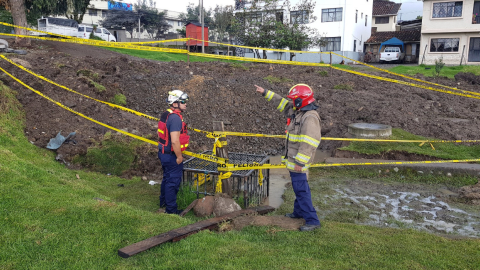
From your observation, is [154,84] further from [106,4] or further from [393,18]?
[106,4]

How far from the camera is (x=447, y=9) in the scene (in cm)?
3125

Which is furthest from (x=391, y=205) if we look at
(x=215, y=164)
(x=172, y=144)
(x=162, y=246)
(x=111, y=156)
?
Answer: (x=111, y=156)

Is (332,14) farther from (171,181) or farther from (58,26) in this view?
(171,181)

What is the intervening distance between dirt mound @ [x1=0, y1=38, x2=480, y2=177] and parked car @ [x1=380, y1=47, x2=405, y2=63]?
20.5 m

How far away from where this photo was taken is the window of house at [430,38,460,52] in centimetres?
3156

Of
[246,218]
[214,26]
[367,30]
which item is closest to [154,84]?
[246,218]

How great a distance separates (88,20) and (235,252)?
64.6 meters

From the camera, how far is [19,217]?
14.0 feet

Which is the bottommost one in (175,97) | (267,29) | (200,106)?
(200,106)

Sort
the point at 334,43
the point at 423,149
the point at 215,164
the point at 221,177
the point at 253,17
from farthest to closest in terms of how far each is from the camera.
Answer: the point at 334,43 < the point at 253,17 < the point at 423,149 < the point at 215,164 < the point at 221,177

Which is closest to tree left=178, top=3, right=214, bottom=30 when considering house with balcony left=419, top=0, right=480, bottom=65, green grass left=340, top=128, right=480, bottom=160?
house with balcony left=419, top=0, right=480, bottom=65

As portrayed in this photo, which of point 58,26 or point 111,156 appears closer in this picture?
point 111,156

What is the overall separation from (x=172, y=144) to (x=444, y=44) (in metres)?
33.1

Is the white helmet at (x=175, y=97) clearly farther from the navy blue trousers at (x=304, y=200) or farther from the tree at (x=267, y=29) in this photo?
the tree at (x=267, y=29)
